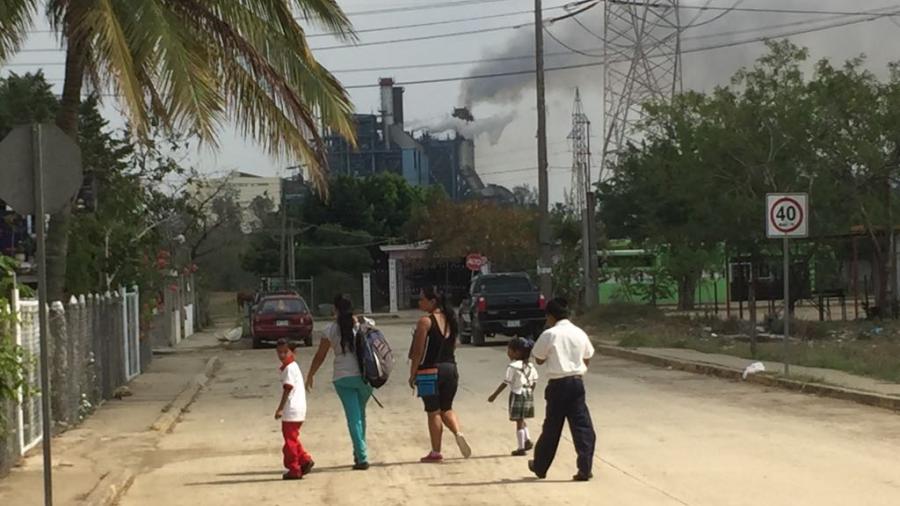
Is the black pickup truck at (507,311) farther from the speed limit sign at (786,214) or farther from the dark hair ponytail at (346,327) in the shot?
the dark hair ponytail at (346,327)

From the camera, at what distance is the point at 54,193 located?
952 cm

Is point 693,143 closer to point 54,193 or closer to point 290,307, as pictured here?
point 290,307

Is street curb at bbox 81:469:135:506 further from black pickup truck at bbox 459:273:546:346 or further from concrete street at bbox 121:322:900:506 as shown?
black pickup truck at bbox 459:273:546:346

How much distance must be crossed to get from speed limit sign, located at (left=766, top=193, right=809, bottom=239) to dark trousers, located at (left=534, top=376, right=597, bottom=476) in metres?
9.77

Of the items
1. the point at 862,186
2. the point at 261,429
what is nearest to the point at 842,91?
the point at 862,186

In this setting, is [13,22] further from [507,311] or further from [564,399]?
[507,311]

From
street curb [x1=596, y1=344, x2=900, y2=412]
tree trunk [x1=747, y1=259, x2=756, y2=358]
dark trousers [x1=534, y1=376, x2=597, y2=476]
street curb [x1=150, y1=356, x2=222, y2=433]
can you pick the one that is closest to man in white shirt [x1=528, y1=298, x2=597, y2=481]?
dark trousers [x1=534, y1=376, x2=597, y2=476]

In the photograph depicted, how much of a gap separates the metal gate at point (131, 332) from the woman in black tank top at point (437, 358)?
38.6 feet

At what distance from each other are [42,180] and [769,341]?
23572 millimetres

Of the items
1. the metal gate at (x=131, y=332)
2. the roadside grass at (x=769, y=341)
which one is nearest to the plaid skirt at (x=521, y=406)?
the roadside grass at (x=769, y=341)

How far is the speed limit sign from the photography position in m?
Answer: 19.7

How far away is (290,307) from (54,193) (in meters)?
27.1

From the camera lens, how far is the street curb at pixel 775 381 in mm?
16406

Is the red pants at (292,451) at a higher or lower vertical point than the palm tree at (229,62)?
lower
